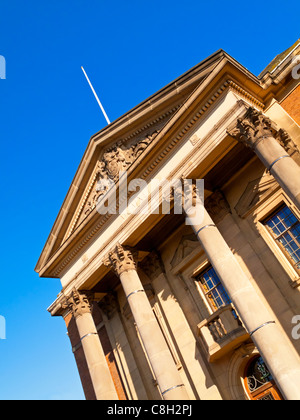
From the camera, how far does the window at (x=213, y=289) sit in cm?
1423

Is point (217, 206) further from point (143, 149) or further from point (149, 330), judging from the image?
point (149, 330)

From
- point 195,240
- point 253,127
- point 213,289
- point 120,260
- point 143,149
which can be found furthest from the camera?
point 143,149

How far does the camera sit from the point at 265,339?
9930 millimetres

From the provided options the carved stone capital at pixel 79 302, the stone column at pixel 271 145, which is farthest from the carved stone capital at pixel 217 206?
the carved stone capital at pixel 79 302

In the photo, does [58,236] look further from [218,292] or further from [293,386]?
[293,386]

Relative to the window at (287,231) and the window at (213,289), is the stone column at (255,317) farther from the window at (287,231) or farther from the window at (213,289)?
the window at (213,289)

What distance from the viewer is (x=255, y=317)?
10.3 metres

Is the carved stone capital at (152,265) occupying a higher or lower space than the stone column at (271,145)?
higher

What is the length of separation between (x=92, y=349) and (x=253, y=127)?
10.1m

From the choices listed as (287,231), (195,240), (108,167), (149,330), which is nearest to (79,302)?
(149,330)

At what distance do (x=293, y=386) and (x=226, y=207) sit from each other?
7.03 meters

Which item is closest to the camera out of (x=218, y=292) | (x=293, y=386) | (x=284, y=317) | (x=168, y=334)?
(x=293, y=386)

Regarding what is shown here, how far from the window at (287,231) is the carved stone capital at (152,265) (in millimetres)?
5140
